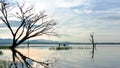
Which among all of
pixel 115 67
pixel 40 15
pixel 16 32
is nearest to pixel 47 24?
pixel 40 15

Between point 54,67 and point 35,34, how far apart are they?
2500 centimetres

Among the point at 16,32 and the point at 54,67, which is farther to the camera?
the point at 16,32

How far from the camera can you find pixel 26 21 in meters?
53.3

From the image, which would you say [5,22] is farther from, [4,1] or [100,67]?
[100,67]

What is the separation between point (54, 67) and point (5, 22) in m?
25.3

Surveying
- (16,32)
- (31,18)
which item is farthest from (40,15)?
(16,32)

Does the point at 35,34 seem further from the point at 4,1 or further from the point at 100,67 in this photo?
the point at 100,67

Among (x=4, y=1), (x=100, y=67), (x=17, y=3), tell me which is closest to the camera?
(x=100, y=67)

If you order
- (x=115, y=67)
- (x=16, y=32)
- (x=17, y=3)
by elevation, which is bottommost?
(x=115, y=67)

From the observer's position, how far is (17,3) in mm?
54094

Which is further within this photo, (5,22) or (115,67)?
(5,22)

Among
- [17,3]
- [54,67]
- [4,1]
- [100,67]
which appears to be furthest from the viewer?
[17,3]

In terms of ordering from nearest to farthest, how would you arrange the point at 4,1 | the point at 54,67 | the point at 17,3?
the point at 54,67, the point at 4,1, the point at 17,3

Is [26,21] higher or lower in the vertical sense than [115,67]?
higher
